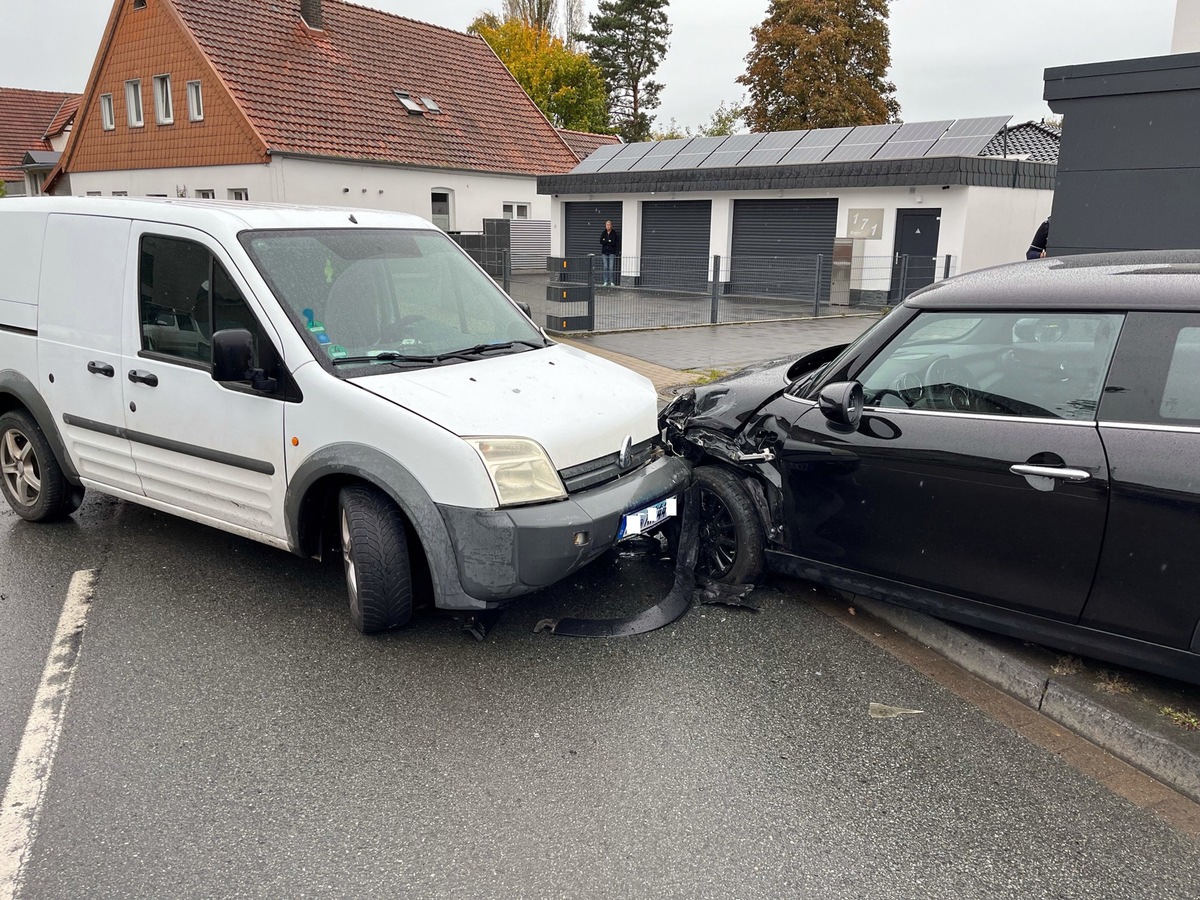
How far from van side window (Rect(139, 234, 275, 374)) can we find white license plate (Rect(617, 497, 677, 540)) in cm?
188

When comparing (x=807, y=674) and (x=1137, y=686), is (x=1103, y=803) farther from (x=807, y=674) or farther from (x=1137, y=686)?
(x=807, y=674)

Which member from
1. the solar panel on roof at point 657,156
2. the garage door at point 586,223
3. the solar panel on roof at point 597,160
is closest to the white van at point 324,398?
the solar panel on roof at point 657,156

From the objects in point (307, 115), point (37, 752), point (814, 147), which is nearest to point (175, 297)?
point (37, 752)

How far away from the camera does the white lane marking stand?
9.22 ft

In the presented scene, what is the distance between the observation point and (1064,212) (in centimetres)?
866

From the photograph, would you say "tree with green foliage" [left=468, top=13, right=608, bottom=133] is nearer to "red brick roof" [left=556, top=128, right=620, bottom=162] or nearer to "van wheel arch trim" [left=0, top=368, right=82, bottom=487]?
"red brick roof" [left=556, top=128, right=620, bottom=162]

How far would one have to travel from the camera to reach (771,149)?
24.3 metres

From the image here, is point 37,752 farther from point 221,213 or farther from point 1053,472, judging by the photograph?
point 1053,472

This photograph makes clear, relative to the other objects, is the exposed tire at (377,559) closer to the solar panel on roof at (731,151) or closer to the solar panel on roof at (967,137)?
the solar panel on roof at (967,137)

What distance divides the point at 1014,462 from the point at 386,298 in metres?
3.07

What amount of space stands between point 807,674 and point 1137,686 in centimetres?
127

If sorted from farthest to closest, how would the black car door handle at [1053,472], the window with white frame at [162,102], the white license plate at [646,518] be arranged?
1. the window with white frame at [162,102]
2. the white license plate at [646,518]
3. the black car door handle at [1053,472]

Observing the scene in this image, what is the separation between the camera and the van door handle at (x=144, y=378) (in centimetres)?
471

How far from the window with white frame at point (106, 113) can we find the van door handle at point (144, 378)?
31.7 metres
